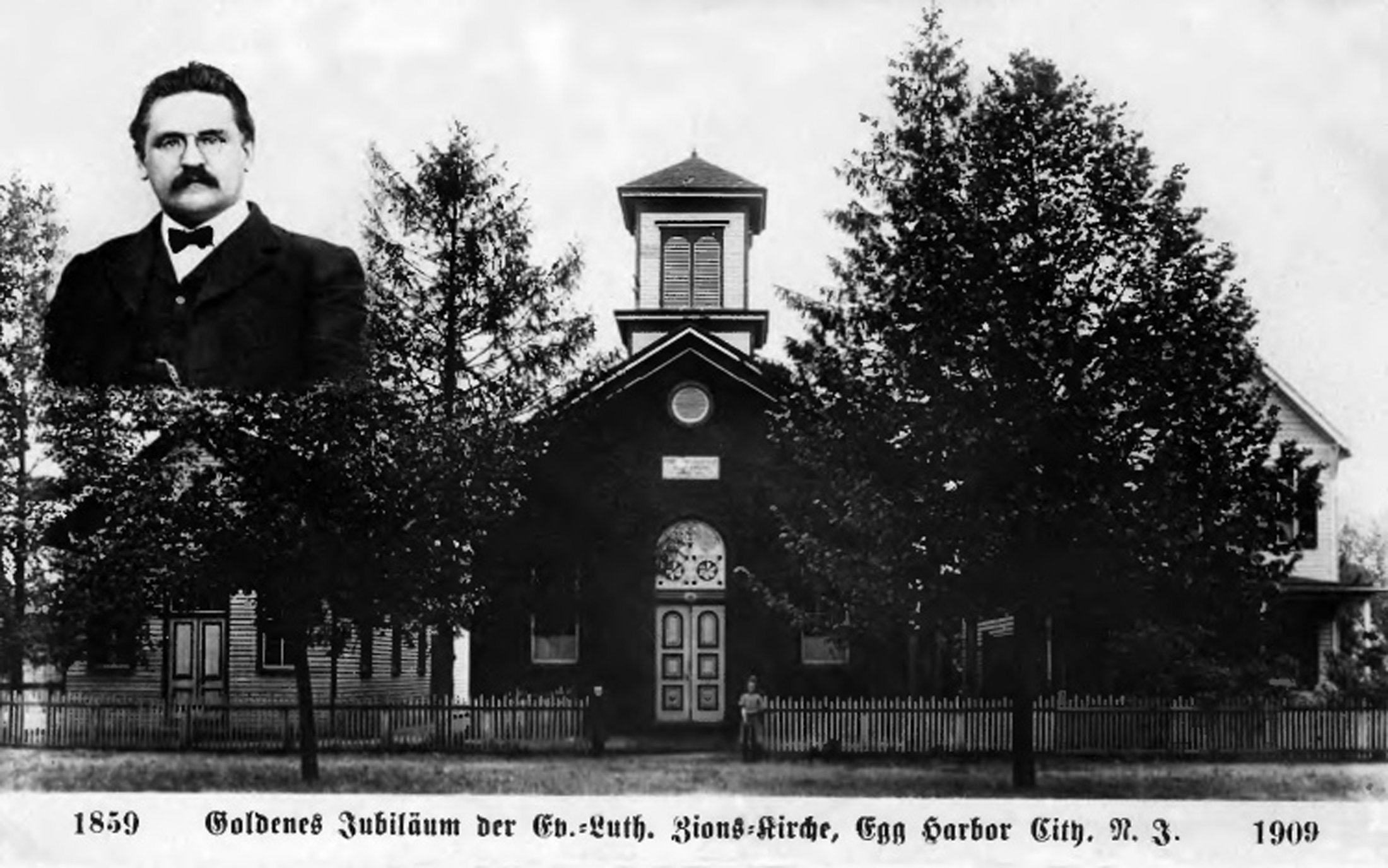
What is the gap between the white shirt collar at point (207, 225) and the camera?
14.9 meters

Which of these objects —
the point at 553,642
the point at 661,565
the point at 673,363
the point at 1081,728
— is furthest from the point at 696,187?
the point at 1081,728

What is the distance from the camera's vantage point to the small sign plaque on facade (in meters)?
16.0

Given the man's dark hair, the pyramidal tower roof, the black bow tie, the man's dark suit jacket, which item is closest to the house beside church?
the pyramidal tower roof

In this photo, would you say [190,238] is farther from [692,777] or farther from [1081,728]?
[1081,728]

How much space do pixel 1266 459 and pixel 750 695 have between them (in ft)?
12.4

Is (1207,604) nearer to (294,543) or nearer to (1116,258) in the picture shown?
(1116,258)

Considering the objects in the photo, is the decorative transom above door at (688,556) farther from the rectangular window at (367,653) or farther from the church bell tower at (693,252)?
the rectangular window at (367,653)

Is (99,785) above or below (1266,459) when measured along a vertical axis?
below

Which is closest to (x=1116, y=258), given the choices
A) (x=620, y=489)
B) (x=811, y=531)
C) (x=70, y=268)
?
(x=811, y=531)

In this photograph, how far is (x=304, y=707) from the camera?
15.6 meters

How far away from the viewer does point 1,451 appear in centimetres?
1517

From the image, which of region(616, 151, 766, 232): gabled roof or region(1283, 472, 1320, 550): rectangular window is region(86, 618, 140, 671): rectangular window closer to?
region(616, 151, 766, 232): gabled roof

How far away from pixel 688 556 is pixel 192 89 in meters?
4.44

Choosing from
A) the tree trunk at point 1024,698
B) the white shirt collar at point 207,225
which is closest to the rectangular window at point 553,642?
the tree trunk at point 1024,698
